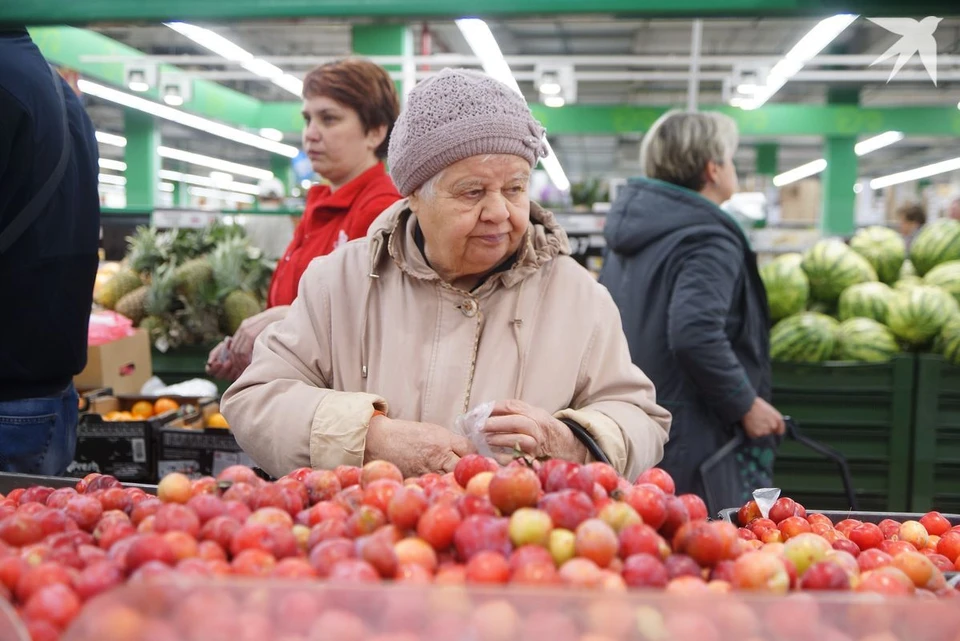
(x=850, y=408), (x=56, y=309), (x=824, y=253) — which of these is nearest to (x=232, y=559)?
(x=56, y=309)

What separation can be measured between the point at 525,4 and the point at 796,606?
114cm

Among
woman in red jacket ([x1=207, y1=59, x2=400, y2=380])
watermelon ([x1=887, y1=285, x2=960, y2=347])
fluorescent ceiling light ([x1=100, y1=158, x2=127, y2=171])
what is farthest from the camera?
fluorescent ceiling light ([x1=100, y1=158, x2=127, y2=171])

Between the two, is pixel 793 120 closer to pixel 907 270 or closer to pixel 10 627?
pixel 907 270

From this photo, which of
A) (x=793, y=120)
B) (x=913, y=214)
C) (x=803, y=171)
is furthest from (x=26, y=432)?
(x=803, y=171)

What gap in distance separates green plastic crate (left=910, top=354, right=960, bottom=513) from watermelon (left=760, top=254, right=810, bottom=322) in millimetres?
687

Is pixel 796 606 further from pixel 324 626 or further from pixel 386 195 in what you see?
pixel 386 195

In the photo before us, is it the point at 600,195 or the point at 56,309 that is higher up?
the point at 600,195

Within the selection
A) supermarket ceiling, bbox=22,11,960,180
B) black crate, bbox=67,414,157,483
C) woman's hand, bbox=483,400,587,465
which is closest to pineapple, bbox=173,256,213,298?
black crate, bbox=67,414,157,483

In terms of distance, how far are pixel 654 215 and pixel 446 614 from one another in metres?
2.47

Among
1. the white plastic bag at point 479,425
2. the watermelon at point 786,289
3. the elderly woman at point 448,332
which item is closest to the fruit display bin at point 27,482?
the elderly woman at point 448,332

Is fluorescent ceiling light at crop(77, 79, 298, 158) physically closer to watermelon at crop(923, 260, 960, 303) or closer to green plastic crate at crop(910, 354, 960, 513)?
watermelon at crop(923, 260, 960, 303)

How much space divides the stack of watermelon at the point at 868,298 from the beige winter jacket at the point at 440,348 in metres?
2.59

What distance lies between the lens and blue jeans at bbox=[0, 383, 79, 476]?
206 cm

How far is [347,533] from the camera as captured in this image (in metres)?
1.11
